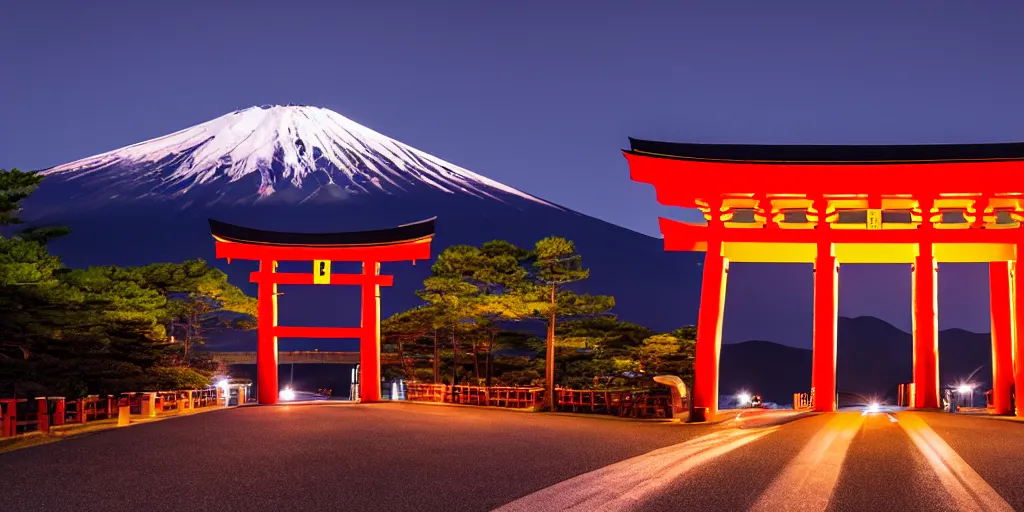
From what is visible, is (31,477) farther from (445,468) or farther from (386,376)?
(386,376)

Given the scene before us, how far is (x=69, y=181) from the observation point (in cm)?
11869

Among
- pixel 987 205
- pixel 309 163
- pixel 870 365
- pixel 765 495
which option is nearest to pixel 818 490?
pixel 765 495

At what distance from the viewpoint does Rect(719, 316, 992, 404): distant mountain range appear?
56.3 meters

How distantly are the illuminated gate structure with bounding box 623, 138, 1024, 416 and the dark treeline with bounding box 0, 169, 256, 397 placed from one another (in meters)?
11.6

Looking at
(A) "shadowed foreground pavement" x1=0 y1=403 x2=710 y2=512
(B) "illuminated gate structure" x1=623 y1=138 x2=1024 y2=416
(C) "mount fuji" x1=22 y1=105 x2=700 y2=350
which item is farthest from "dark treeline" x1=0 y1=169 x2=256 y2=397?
(C) "mount fuji" x1=22 y1=105 x2=700 y2=350

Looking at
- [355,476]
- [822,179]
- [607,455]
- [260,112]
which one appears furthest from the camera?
[260,112]

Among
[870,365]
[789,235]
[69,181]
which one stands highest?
[69,181]

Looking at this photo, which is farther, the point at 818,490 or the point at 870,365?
the point at 870,365

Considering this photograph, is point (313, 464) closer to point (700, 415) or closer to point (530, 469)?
point (530, 469)

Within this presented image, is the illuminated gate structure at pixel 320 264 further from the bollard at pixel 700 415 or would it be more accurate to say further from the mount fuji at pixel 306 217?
the mount fuji at pixel 306 217

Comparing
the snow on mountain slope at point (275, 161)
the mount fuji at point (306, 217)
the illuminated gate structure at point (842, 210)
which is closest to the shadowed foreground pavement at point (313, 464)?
the illuminated gate structure at point (842, 210)

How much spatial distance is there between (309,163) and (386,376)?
299 feet

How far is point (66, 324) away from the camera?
19.0 m

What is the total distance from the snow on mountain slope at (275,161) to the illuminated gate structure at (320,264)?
30.7 m
